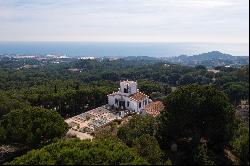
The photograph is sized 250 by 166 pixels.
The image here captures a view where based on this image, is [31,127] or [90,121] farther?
[90,121]

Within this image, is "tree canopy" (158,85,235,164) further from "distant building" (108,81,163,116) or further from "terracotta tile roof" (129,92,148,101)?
"terracotta tile roof" (129,92,148,101)

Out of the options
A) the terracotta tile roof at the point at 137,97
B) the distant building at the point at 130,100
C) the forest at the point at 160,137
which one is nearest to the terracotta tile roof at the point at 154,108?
the distant building at the point at 130,100

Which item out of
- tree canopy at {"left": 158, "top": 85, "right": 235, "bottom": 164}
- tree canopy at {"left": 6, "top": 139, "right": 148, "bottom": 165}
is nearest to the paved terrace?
tree canopy at {"left": 158, "top": 85, "right": 235, "bottom": 164}

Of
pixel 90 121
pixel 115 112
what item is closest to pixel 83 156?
pixel 90 121

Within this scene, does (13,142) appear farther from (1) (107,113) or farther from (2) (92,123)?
(1) (107,113)

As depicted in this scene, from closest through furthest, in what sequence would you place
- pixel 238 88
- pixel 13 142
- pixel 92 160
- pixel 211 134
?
1. pixel 92 160
2. pixel 211 134
3. pixel 13 142
4. pixel 238 88

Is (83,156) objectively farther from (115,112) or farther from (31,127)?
(115,112)

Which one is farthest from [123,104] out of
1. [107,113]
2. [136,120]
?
[136,120]

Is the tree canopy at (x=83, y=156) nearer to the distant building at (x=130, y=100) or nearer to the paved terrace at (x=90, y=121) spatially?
the paved terrace at (x=90, y=121)
